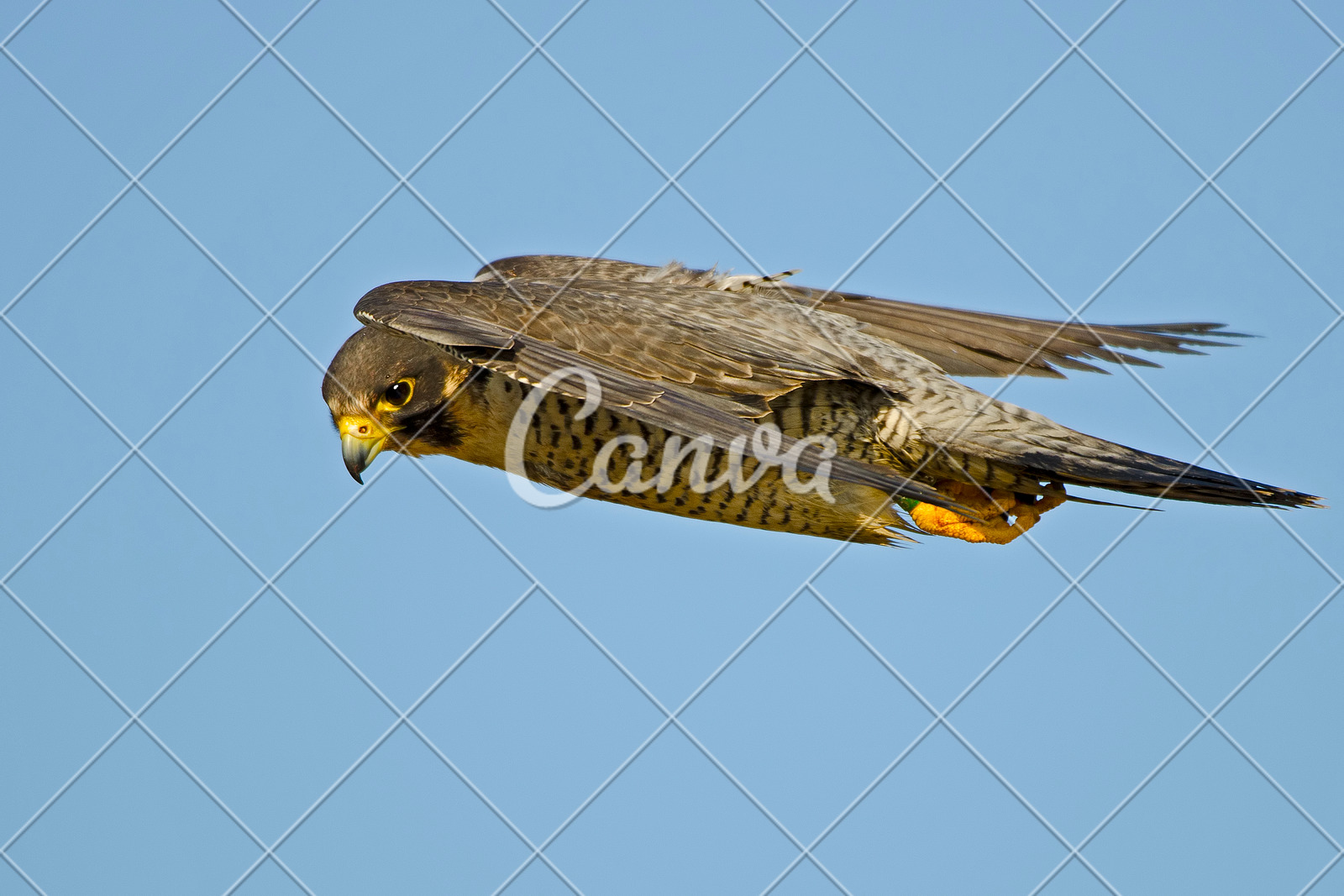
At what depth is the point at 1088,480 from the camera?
5.78 metres

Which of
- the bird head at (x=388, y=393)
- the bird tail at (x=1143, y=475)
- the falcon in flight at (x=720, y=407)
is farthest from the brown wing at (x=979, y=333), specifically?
the bird tail at (x=1143, y=475)

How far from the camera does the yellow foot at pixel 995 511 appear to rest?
6262 millimetres

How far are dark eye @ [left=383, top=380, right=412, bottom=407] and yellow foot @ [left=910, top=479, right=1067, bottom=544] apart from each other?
2815 millimetres

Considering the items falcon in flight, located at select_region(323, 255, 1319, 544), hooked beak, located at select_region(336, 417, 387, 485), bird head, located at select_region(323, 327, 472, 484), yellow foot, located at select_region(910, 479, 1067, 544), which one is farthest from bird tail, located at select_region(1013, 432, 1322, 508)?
hooked beak, located at select_region(336, 417, 387, 485)

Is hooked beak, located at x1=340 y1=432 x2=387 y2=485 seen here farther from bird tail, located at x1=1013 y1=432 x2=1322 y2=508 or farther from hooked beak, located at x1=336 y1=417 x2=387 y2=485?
bird tail, located at x1=1013 y1=432 x2=1322 y2=508

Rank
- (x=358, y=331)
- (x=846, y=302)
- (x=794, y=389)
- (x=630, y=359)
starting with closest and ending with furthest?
1. (x=630, y=359)
2. (x=794, y=389)
3. (x=358, y=331)
4. (x=846, y=302)

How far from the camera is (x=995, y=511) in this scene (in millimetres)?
6273

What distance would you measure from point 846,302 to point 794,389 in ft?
4.98

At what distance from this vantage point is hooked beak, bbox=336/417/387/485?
6.39m

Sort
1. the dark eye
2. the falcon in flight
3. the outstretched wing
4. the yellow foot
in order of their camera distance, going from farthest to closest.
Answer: the dark eye
the yellow foot
the falcon in flight
the outstretched wing

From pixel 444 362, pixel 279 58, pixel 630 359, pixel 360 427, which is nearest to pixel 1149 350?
pixel 630 359

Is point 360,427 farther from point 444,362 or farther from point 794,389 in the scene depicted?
point 794,389

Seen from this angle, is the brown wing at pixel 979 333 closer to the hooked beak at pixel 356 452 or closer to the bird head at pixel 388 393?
the bird head at pixel 388 393

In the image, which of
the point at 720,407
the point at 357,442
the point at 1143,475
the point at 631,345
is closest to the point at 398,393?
the point at 357,442
